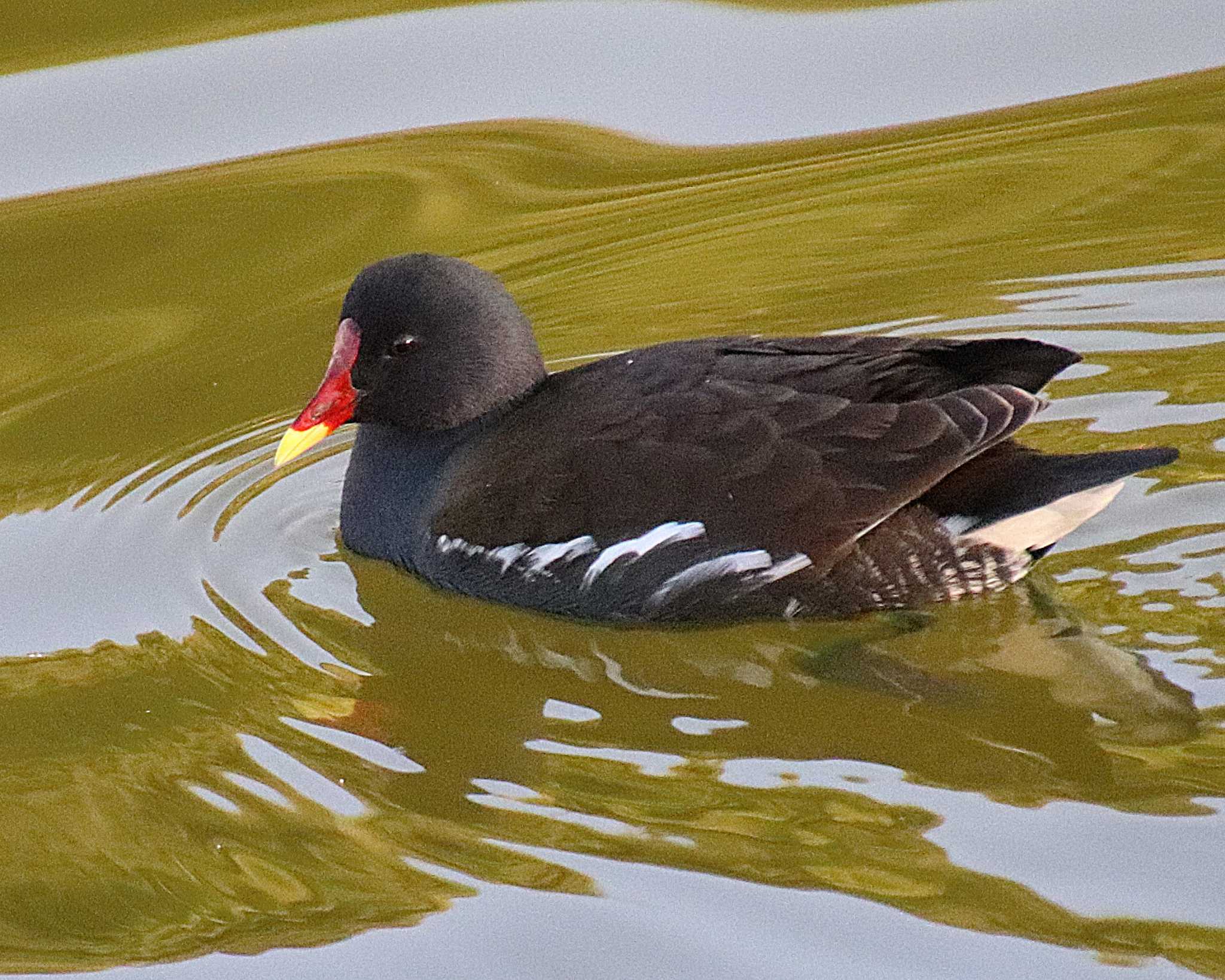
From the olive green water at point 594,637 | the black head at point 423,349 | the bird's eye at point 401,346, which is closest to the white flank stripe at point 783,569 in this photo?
the olive green water at point 594,637

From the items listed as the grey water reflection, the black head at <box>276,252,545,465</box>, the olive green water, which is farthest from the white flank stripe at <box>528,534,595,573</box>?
the grey water reflection

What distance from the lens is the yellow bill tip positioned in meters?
4.95

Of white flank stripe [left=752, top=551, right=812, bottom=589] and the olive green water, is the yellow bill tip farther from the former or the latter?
white flank stripe [left=752, top=551, right=812, bottom=589]

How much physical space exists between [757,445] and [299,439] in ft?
3.80

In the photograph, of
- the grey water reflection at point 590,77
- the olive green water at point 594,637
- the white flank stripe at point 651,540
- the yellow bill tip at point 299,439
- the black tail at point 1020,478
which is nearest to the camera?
the olive green water at point 594,637

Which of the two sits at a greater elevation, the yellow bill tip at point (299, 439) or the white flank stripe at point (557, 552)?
the yellow bill tip at point (299, 439)

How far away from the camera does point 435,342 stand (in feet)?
16.5

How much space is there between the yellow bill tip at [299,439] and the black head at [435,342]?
0.35 feet

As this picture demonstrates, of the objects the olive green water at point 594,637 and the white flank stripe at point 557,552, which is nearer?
the olive green water at point 594,637

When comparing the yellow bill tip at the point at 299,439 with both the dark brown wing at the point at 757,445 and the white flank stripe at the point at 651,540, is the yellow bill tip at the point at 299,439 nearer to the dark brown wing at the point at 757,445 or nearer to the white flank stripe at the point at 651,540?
the dark brown wing at the point at 757,445

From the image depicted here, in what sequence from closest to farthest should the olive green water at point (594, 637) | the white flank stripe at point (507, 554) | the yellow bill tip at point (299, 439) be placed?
1. the olive green water at point (594, 637)
2. the white flank stripe at point (507, 554)
3. the yellow bill tip at point (299, 439)

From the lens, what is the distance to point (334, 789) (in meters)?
4.02

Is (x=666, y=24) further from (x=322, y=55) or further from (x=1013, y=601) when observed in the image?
(x=1013, y=601)

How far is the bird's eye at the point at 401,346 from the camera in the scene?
5016 mm
